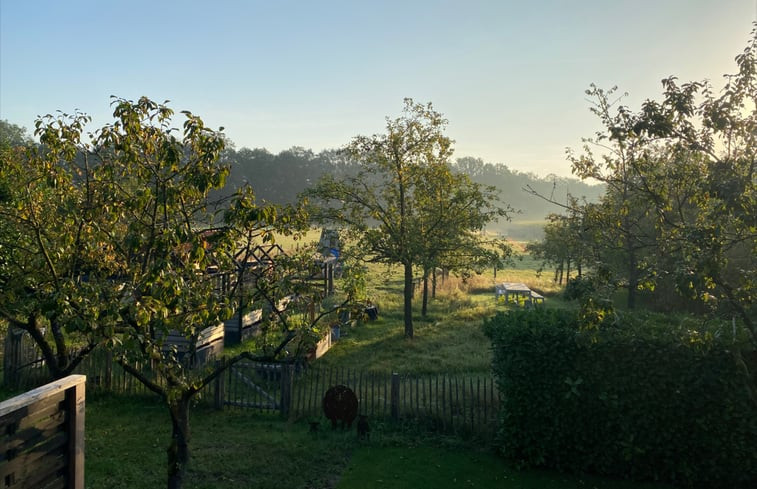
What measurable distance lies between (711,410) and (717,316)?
1.79 m

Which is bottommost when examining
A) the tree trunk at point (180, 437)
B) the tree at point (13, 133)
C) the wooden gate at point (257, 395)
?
the wooden gate at point (257, 395)

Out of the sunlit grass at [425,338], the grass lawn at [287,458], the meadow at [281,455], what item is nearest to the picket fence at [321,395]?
the meadow at [281,455]

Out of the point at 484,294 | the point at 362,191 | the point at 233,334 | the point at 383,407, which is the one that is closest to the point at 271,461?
the point at 383,407

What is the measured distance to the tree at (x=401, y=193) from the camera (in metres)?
21.8

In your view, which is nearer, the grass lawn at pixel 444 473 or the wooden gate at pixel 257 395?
Result: the grass lawn at pixel 444 473

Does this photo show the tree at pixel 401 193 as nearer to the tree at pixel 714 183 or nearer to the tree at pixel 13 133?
the tree at pixel 714 183

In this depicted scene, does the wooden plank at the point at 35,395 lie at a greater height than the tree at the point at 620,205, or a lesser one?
lesser

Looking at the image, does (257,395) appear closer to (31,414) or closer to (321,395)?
(321,395)

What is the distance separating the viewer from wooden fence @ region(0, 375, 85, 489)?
462 cm

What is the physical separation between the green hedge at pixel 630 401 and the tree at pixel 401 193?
11842 mm

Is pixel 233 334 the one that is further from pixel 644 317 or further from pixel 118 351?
pixel 644 317

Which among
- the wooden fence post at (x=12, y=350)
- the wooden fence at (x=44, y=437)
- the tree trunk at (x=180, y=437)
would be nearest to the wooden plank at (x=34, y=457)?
the wooden fence at (x=44, y=437)

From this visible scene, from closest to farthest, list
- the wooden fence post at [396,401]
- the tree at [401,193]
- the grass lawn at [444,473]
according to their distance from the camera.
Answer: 1. the grass lawn at [444,473]
2. the wooden fence post at [396,401]
3. the tree at [401,193]

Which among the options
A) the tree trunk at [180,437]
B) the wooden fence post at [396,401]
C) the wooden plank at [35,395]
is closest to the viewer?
the wooden plank at [35,395]
